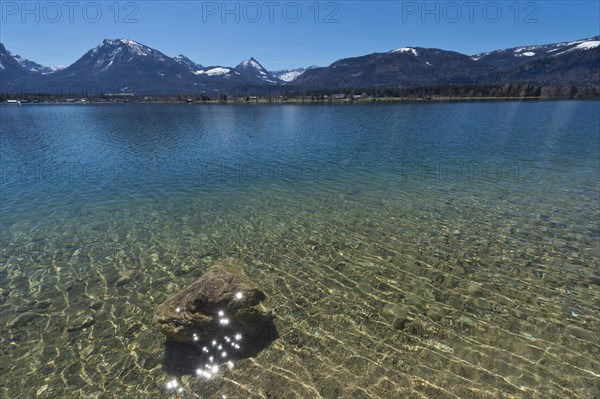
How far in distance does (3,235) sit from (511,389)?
2756cm

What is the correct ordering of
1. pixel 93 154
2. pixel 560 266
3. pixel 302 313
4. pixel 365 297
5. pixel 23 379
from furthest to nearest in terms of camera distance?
pixel 93 154, pixel 560 266, pixel 365 297, pixel 302 313, pixel 23 379

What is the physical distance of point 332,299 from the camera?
12.9 meters

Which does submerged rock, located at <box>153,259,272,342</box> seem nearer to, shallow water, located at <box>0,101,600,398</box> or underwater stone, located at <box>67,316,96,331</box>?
shallow water, located at <box>0,101,600,398</box>

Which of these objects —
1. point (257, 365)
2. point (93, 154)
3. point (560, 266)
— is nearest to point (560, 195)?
point (560, 266)

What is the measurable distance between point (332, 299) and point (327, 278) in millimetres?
1614

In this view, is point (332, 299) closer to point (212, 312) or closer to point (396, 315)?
point (396, 315)

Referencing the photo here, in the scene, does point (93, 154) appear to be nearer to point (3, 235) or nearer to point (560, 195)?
point (3, 235)

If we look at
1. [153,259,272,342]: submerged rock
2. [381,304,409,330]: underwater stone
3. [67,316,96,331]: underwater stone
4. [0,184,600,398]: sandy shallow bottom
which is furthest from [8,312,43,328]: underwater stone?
[381,304,409,330]: underwater stone

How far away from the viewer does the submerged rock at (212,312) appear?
413 inches

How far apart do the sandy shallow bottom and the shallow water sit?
70mm

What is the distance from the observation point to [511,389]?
881cm

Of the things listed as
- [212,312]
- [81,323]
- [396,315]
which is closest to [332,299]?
[396,315]

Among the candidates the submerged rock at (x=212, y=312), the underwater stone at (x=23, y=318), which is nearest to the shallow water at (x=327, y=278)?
the underwater stone at (x=23, y=318)

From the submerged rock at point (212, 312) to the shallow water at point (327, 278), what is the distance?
0.95 metres
